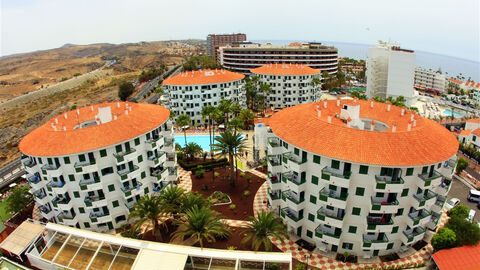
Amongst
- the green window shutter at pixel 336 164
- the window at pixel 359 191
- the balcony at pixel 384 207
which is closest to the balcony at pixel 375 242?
the balcony at pixel 384 207

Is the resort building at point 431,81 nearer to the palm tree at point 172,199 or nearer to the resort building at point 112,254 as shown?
the palm tree at point 172,199

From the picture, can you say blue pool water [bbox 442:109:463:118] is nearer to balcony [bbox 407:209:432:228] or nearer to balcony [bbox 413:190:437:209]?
balcony [bbox 407:209:432:228]

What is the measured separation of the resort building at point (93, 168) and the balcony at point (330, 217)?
30922 millimetres

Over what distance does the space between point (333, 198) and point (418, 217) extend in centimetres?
1371

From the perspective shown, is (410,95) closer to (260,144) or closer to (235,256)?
(260,144)

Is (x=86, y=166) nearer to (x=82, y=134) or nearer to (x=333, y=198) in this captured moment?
(x=82, y=134)

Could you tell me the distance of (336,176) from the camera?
119 feet

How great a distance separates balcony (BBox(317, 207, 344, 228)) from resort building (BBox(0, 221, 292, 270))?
8979 millimetres

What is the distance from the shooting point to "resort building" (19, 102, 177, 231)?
4219 cm

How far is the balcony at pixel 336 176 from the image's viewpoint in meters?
35.7

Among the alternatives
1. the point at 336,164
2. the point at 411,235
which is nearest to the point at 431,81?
the point at 411,235

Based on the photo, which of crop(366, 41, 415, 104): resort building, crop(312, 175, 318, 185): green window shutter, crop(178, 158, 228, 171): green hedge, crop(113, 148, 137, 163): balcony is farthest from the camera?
crop(366, 41, 415, 104): resort building

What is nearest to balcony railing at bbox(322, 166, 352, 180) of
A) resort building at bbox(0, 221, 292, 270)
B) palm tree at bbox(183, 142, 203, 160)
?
resort building at bbox(0, 221, 292, 270)

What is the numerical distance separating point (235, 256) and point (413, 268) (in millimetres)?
27318
